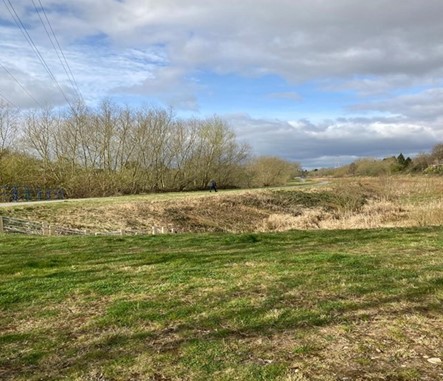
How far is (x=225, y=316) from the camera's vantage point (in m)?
4.43

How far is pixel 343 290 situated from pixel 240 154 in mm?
57697

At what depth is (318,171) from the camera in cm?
13450

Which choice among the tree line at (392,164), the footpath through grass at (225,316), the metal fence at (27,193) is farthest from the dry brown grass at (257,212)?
the tree line at (392,164)

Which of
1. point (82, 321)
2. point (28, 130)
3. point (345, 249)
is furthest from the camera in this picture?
point (28, 130)

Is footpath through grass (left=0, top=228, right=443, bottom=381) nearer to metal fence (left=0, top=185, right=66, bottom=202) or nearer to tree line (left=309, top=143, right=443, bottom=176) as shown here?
metal fence (left=0, top=185, right=66, bottom=202)

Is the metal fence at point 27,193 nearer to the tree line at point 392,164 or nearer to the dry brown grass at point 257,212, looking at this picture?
the dry brown grass at point 257,212

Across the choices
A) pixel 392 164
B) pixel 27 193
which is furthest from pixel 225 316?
pixel 392 164

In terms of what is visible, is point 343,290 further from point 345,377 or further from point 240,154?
point 240,154

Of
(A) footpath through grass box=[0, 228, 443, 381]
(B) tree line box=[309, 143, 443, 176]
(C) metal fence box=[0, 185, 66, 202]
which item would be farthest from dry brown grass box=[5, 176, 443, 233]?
(B) tree line box=[309, 143, 443, 176]

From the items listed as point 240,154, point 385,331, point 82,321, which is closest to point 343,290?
point 385,331

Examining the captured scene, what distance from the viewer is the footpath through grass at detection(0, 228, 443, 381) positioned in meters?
3.33

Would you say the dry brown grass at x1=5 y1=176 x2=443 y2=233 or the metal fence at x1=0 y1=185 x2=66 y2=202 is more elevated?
the metal fence at x1=0 y1=185 x2=66 y2=202

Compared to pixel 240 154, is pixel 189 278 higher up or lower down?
lower down

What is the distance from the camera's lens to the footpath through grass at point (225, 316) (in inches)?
131
